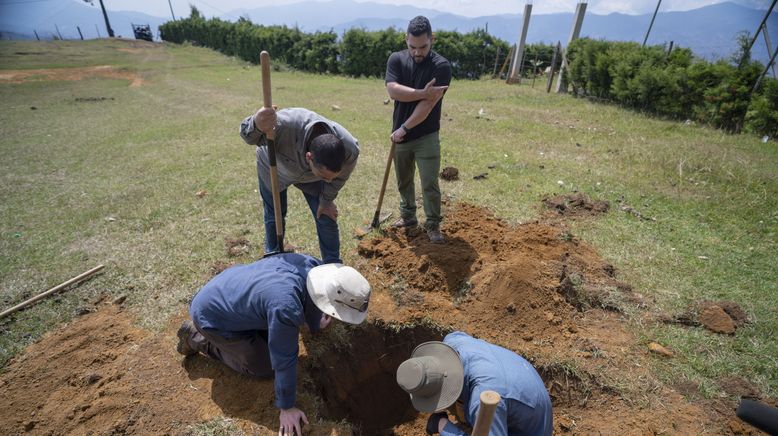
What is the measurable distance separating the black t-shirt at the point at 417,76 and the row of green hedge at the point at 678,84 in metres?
9.08

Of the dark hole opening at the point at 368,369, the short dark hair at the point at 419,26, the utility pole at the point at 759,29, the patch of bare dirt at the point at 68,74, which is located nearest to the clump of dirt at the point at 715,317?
the dark hole opening at the point at 368,369

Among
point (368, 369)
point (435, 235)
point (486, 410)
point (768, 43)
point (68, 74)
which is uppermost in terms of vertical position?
point (768, 43)

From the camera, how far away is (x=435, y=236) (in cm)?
452

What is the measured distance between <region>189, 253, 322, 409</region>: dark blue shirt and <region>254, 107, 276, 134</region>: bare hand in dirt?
1.02 metres

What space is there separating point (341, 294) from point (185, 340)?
1.59 meters

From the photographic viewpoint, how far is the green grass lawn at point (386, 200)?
380 centimetres

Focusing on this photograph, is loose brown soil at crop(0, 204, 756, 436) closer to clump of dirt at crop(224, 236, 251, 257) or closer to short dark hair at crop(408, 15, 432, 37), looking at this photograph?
clump of dirt at crop(224, 236, 251, 257)

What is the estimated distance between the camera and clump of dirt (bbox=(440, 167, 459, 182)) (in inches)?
255

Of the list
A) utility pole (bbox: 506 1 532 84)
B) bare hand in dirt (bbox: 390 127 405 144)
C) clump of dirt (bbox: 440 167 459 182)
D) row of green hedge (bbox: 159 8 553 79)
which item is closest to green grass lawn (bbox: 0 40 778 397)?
clump of dirt (bbox: 440 167 459 182)

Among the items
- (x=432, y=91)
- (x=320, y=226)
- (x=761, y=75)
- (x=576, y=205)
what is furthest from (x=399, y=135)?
(x=761, y=75)

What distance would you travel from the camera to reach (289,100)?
13.9 meters

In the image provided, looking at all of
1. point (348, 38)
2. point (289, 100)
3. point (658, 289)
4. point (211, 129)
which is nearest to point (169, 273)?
point (658, 289)

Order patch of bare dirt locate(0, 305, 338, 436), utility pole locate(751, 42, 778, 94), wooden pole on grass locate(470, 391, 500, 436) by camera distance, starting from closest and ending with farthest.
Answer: wooden pole on grass locate(470, 391, 500, 436), patch of bare dirt locate(0, 305, 338, 436), utility pole locate(751, 42, 778, 94)

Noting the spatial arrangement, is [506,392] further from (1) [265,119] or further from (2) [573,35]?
(2) [573,35]
